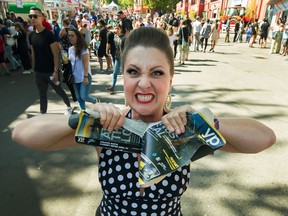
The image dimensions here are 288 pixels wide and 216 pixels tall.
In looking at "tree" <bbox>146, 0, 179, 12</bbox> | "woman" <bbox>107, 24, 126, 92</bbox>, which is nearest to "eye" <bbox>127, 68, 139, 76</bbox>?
"woman" <bbox>107, 24, 126, 92</bbox>

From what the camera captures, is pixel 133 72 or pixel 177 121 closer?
pixel 177 121

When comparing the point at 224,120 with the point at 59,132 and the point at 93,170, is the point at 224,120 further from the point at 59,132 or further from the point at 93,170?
the point at 93,170

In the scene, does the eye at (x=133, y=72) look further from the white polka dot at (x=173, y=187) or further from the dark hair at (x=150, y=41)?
the white polka dot at (x=173, y=187)

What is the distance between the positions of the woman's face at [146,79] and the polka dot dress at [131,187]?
0.96 feet

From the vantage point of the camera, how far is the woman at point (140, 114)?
3.98ft

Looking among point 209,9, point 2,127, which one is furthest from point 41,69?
point 209,9

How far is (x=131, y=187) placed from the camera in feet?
4.11

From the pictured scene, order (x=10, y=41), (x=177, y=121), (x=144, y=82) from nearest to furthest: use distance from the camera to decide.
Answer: (x=177, y=121) → (x=144, y=82) → (x=10, y=41)

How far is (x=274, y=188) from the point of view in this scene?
9.72 feet

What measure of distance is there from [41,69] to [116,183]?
369cm

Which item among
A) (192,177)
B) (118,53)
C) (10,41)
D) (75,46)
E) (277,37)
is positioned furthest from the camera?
(277,37)

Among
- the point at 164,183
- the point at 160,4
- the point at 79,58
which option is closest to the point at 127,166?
the point at 164,183

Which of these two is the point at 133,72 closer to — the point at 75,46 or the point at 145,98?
the point at 145,98

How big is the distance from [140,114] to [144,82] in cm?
19
